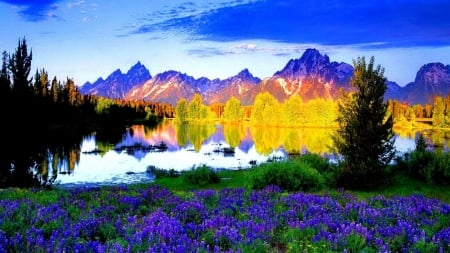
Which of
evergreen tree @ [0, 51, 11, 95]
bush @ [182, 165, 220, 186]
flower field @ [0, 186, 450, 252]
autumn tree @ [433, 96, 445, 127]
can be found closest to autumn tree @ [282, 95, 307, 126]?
autumn tree @ [433, 96, 445, 127]

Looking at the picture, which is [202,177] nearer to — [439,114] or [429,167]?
[429,167]

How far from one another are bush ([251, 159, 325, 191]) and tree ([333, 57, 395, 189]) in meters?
4.48

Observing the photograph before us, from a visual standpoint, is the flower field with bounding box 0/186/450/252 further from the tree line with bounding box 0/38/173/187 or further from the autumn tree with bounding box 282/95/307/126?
the autumn tree with bounding box 282/95/307/126

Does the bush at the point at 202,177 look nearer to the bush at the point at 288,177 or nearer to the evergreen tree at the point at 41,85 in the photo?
the bush at the point at 288,177

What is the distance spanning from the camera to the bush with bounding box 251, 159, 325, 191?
71.6 feet

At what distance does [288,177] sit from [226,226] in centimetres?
1477

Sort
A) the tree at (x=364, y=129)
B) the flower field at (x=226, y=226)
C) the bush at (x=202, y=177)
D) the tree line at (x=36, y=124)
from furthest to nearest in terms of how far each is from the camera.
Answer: the tree line at (x=36, y=124)
the bush at (x=202, y=177)
the tree at (x=364, y=129)
the flower field at (x=226, y=226)

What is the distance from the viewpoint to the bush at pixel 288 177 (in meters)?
21.8

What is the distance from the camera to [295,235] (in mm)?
7281

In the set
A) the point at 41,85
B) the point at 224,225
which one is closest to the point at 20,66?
the point at 41,85

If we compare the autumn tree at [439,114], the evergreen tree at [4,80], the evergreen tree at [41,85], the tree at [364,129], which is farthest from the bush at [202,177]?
the autumn tree at [439,114]

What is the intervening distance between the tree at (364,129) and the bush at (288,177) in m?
4.48

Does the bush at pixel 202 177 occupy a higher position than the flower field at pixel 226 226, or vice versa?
the flower field at pixel 226 226

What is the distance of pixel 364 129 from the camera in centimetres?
2623
